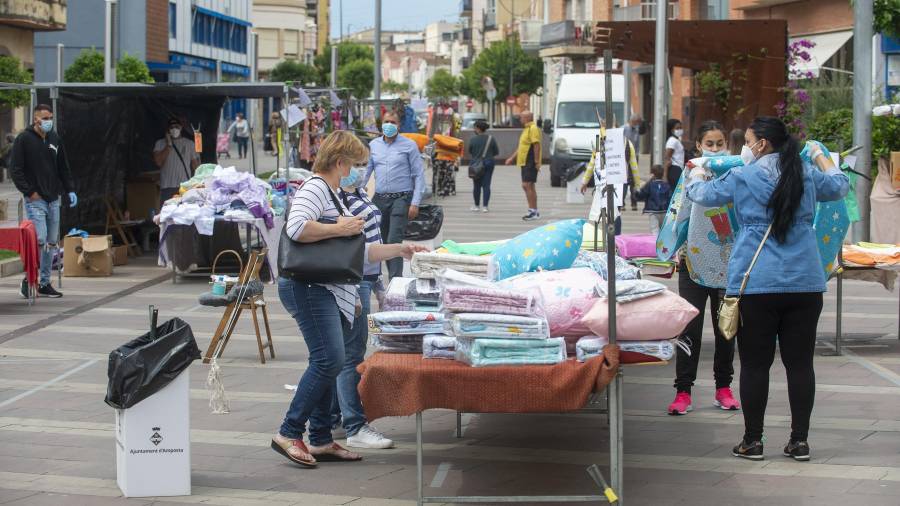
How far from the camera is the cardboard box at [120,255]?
17016 mm

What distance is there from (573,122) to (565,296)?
27972 millimetres

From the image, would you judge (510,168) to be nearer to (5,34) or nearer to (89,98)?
(5,34)

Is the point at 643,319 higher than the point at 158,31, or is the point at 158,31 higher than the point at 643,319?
the point at 158,31

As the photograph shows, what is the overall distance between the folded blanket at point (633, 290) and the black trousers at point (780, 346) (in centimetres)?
67

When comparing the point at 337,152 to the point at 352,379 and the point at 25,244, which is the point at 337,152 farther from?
the point at 25,244

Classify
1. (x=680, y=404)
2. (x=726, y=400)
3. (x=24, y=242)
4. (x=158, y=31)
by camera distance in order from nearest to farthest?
(x=680, y=404) < (x=726, y=400) < (x=24, y=242) < (x=158, y=31)

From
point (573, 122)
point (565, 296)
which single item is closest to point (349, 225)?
point (565, 296)

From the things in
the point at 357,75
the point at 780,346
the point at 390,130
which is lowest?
the point at 780,346

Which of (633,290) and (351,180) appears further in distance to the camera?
(351,180)

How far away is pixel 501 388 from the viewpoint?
5922 millimetres

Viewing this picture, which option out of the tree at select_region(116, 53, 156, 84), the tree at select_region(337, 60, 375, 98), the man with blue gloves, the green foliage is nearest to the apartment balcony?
the green foliage

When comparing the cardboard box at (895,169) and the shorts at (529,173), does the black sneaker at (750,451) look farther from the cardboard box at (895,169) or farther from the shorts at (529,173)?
the shorts at (529,173)

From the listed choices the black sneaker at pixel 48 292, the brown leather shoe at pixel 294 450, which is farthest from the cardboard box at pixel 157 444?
the black sneaker at pixel 48 292

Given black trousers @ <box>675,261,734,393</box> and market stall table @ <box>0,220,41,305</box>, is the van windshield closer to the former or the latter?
market stall table @ <box>0,220,41,305</box>
